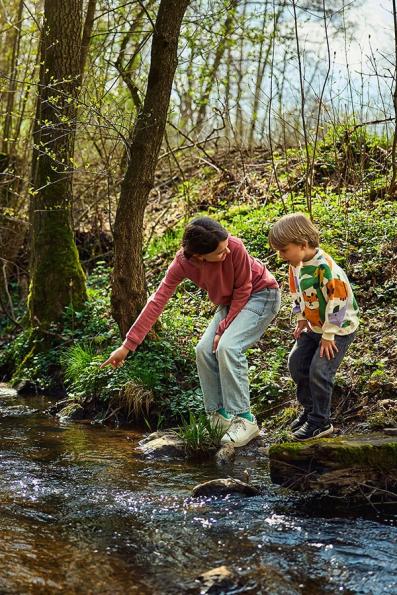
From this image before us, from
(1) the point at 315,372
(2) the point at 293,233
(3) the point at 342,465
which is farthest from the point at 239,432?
(2) the point at 293,233

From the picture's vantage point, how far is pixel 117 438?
20.5ft

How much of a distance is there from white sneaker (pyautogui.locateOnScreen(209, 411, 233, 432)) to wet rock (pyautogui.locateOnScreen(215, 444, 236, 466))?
0.58 ft

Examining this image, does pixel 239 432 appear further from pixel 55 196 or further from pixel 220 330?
pixel 55 196

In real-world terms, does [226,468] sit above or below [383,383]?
below

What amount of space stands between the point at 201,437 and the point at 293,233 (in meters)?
1.76

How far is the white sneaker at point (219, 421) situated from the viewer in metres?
5.54

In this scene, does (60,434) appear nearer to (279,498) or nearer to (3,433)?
(3,433)

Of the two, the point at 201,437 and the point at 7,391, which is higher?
the point at 201,437

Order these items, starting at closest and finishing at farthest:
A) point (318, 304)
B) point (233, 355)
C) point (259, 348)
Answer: point (318, 304) → point (233, 355) → point (259, 348)

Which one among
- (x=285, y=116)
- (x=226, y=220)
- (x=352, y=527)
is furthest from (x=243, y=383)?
(x=285, y=116)

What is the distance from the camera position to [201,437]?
5.47 meters

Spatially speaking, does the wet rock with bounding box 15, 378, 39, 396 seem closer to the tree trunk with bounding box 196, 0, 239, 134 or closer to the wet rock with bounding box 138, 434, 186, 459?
the wet rock with bounding box 138, 434, 186, 459

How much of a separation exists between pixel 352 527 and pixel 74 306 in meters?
5.92

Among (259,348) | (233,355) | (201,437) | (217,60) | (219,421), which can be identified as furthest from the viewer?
(217,60)
